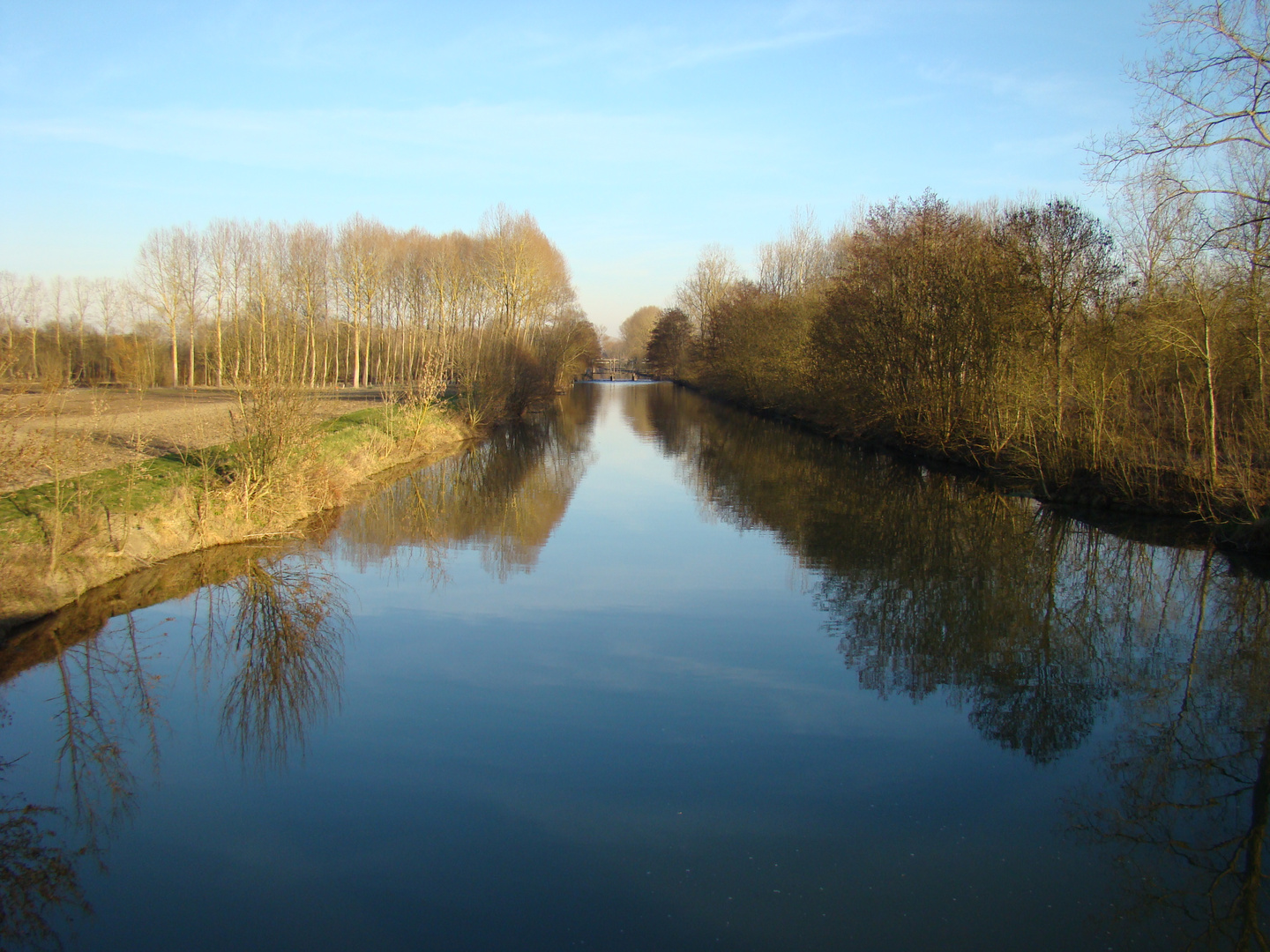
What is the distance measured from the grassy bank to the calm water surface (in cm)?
39

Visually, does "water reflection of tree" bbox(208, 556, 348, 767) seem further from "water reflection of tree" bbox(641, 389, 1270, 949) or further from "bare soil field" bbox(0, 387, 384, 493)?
"water reflection of tree" bbox(641, 389, 1270, 949)

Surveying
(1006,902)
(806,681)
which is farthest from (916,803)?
(806,681)

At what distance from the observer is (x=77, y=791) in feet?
16.0

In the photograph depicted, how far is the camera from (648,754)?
5.23 metres

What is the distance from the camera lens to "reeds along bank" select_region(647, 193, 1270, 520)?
12.0m

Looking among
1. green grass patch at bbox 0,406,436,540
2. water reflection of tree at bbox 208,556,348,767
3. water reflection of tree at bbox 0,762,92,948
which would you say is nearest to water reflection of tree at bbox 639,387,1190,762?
water reflection of tree at bbox 208,556,348,767

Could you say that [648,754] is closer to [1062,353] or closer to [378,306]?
[1062,353]

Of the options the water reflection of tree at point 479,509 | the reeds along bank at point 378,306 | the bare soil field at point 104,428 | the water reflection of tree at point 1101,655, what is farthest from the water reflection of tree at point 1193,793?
the reeds along bank at point 378,306

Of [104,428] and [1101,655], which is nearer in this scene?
[1101,655]

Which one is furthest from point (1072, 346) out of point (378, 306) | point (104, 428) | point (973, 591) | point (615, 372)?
point (615, 372)

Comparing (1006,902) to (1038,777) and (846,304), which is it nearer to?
(1038,777)

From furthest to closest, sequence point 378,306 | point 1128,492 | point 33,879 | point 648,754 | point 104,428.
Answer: point 378,306 → point 104,428 → point 1128,492 → point 648,754 → point 33,879

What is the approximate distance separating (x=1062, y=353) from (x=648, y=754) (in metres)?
13.8

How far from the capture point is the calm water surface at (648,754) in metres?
3.73
